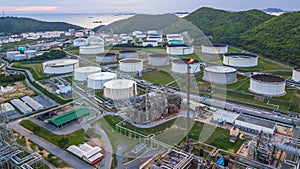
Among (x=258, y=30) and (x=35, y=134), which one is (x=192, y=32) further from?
(x=35, y=134)

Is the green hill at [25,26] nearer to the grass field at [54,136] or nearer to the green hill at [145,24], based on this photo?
the green hill at [145,24]

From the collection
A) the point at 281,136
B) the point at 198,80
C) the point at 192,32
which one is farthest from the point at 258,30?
the point at 281,136

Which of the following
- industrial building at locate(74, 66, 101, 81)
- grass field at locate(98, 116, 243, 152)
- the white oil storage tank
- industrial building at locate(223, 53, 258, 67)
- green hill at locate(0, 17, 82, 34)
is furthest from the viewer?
green hill at locate(0, 17, 82, 34)

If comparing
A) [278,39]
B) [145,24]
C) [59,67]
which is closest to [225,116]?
[59,67]

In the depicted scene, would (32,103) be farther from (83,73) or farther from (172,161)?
(172,161)

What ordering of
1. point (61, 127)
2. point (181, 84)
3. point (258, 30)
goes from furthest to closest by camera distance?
point (258, 30) < point (181, 84) < point (61, 127)

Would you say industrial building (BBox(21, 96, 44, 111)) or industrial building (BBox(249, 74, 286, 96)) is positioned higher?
industrial building (BBox(249, 74, 286, 96))

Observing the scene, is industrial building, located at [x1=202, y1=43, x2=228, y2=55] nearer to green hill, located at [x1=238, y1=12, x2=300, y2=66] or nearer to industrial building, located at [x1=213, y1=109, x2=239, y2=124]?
green hill, located at [x1=238, y1=12, x2=300, y2=66]

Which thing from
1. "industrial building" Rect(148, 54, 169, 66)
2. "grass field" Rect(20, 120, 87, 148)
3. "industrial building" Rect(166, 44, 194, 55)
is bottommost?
"grass field" Rect(20, 120, 87, 148)

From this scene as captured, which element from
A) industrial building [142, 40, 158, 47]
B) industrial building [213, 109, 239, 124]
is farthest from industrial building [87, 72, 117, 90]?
industrial building [142, 40, 158, 47]
